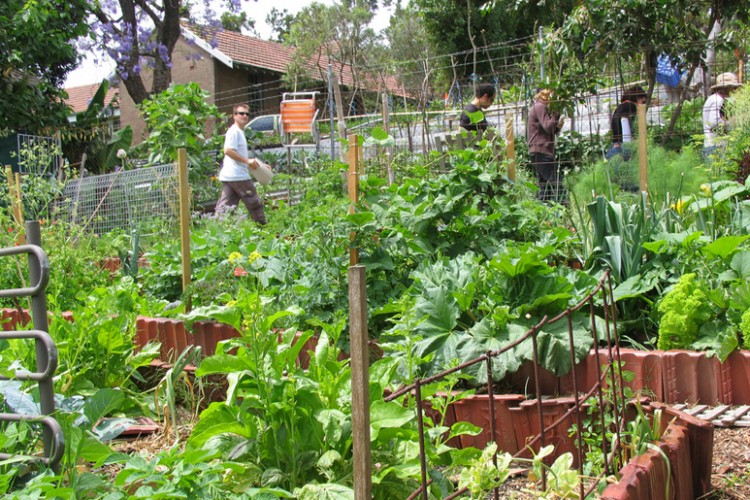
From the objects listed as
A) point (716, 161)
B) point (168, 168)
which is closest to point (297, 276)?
point (716, 161)

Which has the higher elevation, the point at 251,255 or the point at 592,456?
the point at 251,255

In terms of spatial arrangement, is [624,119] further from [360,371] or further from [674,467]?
[360,371]

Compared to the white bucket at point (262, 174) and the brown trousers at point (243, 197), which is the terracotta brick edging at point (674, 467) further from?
the white bucket at point (262, 174)

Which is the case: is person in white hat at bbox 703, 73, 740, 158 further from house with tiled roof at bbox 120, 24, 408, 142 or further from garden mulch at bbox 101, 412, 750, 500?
house with tiled roof at bbox 120, 24, 408, 142

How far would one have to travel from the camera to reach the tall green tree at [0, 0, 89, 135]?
13469 millimetres

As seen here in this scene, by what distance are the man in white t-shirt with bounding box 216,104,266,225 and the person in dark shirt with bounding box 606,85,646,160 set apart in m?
3.66

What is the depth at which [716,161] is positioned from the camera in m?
5.92

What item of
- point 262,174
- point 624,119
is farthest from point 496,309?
point 262,174

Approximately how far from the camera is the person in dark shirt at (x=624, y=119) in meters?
7.53

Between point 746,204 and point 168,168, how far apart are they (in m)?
5.87

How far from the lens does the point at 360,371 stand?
4.96 feet

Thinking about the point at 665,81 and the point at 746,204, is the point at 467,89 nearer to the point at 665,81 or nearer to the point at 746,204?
the point at 665,81

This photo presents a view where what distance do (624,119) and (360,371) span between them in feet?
22.7

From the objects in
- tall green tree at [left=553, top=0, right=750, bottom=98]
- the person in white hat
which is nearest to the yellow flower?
the person in white hat
